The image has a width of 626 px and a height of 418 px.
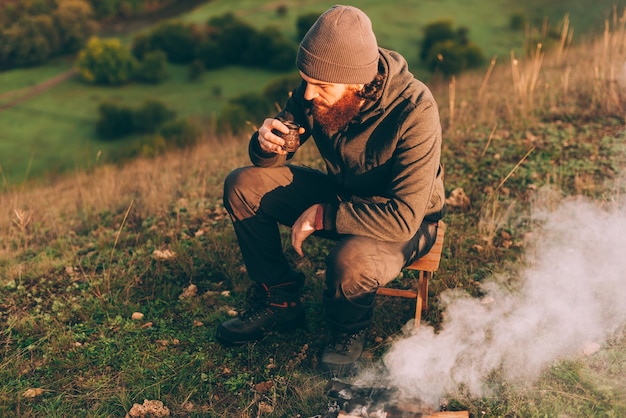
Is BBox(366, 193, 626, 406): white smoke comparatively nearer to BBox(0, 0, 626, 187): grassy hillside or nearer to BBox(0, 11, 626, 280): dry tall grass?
BBox(0, 11, 626, 280): dry tall grass

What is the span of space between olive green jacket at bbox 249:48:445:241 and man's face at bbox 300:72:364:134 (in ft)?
0.20

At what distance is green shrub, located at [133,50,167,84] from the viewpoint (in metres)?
33.0

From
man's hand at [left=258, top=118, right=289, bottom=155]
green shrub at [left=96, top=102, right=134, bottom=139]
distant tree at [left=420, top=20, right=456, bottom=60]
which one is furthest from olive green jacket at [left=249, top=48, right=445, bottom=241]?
distant tree at [left=420, top=20, right=456, bottom=60]

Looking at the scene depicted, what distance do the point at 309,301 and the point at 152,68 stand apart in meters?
31.9

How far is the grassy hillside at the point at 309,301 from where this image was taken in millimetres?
3256

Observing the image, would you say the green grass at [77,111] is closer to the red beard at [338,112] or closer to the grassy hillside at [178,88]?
the grassy hillside at [178,88]

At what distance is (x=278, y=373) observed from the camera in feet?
11.2

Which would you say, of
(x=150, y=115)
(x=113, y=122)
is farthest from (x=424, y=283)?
(x=150, y=115)

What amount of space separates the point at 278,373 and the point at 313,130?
1.43 meters

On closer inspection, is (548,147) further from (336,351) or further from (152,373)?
(152,373)

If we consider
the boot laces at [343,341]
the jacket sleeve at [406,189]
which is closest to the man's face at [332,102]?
the jacket sleeve at [406,189]

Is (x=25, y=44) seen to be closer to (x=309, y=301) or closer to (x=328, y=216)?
(x=309, y=301)

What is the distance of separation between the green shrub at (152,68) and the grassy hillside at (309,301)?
28615 mm

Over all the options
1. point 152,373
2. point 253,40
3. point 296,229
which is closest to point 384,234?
point 296,229
